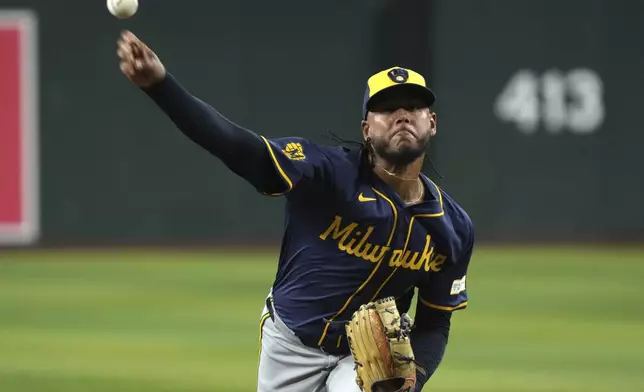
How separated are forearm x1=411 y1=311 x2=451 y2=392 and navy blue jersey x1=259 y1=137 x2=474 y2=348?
0.13 meters

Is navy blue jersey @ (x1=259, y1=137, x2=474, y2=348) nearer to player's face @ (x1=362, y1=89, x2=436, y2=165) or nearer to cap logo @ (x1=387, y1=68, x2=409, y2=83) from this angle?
player's face @ (x1=362, y1=89, x2=436, y2=165)

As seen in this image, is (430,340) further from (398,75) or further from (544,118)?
(544,118)

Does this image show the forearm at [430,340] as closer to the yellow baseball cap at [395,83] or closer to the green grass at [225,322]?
the yellow baseball cap at [395,83]

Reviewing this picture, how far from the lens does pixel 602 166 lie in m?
17.9

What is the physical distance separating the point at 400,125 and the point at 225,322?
6.92m

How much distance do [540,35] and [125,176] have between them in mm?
6052

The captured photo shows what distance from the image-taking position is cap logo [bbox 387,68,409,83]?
4.44 meters

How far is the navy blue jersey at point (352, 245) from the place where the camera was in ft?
14.7

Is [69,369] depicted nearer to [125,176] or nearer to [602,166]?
[125,176]

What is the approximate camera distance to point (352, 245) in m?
4.58

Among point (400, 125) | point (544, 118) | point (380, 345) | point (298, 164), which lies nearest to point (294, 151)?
point (298, 164)

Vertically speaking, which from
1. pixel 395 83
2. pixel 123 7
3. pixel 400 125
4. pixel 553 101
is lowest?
pixel 400 125

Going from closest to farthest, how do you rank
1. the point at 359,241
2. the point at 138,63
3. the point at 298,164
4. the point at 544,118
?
1. the point at 138,63
2. the point at 298,164
3. the point at 359,241
4. the point at 544,118

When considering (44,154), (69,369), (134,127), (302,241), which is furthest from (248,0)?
(302,241)
